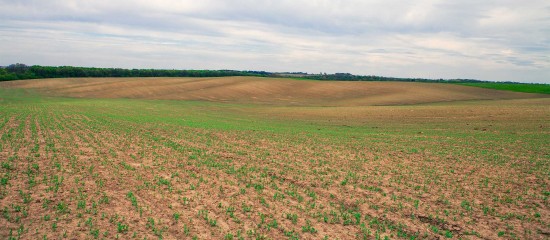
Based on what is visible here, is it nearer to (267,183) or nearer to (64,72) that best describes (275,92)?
(267,183)

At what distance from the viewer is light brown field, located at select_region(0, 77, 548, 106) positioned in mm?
72500

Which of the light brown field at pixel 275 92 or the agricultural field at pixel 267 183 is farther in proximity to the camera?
the light brown field at pixel 275 92

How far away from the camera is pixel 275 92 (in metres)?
82.6

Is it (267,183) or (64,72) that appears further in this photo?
(64,72)

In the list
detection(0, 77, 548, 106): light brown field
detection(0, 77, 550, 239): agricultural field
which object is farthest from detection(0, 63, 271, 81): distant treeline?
detection(0, 77, 550, 239): agricultural field

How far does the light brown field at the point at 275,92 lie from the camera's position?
238ft

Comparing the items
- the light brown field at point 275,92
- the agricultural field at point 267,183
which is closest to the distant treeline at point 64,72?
the light brown field at point 275,92

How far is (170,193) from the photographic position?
12.6 m

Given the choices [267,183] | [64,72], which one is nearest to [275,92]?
[267,183]

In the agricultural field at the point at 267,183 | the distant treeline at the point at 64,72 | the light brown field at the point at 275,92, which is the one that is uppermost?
the distant treeline at the point at 64,72

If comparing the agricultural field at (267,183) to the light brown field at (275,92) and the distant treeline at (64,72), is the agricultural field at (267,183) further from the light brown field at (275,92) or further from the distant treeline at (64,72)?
the distant treeline at (64,72)

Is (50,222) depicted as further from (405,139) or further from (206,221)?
(405,139)

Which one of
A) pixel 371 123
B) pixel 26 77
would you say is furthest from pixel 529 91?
pixel 26 77

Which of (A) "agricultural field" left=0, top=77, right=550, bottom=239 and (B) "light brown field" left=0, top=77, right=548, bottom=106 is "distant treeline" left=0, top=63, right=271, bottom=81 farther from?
(A) "agricultural field" left=0, top=77, right=550, bottom=239
